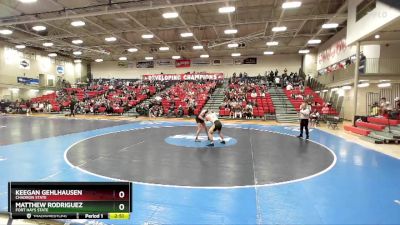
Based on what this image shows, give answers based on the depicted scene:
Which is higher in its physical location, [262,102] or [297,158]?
[262,102]

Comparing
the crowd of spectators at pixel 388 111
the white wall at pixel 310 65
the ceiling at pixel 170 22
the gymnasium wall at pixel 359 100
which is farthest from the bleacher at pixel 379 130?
the white wall at pixel 310 65

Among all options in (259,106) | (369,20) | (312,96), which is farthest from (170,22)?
(369,20)

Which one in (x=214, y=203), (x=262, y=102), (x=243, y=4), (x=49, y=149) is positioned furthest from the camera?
(x=262, y=102)

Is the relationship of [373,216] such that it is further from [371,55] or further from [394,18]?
[371,55]

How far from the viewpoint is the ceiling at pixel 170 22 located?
1734cm

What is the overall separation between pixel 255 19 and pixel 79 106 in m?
19.1

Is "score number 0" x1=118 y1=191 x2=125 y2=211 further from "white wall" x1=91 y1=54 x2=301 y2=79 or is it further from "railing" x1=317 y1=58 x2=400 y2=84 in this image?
"white wall" x1=91 y1=54 x2=301 y2=79

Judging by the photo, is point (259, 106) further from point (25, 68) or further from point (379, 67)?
point (25, 68)

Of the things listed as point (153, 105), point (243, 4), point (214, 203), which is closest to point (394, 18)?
point (243, 4)

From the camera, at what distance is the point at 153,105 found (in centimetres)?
2470
